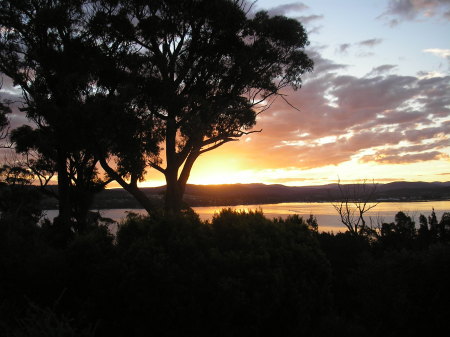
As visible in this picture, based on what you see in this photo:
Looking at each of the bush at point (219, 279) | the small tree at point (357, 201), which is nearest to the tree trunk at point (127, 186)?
the small tree at point (357, 201)

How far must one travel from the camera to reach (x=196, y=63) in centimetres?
1894

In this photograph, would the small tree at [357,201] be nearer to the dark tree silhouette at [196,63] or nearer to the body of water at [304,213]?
the body of water at [304,213]

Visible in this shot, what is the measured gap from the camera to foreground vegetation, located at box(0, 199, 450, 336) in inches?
202

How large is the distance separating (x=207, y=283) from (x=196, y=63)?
1508 centimetres

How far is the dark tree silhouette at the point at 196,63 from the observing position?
688 inches

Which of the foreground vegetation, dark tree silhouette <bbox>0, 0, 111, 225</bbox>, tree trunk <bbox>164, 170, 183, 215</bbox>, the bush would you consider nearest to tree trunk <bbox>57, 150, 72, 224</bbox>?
dark tree silhouette <bbox>0, 0, 111, 225</bbox>

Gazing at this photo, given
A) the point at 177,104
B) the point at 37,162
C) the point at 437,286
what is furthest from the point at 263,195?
the point at 437,286

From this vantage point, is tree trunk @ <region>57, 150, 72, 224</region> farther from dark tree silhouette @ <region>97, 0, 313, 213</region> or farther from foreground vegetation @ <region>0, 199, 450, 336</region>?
foreground vegetation @ <region>0, 199, 450, 336</region>

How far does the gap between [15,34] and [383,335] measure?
1910 cm

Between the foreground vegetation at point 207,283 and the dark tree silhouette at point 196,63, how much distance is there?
11.0 meters

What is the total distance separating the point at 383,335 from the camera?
20.4ft

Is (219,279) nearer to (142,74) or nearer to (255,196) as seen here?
(142,74)

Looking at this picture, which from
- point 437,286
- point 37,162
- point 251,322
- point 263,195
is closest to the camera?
point 251,322

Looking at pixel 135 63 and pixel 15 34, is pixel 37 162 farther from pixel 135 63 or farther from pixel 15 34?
pixel 135 63
